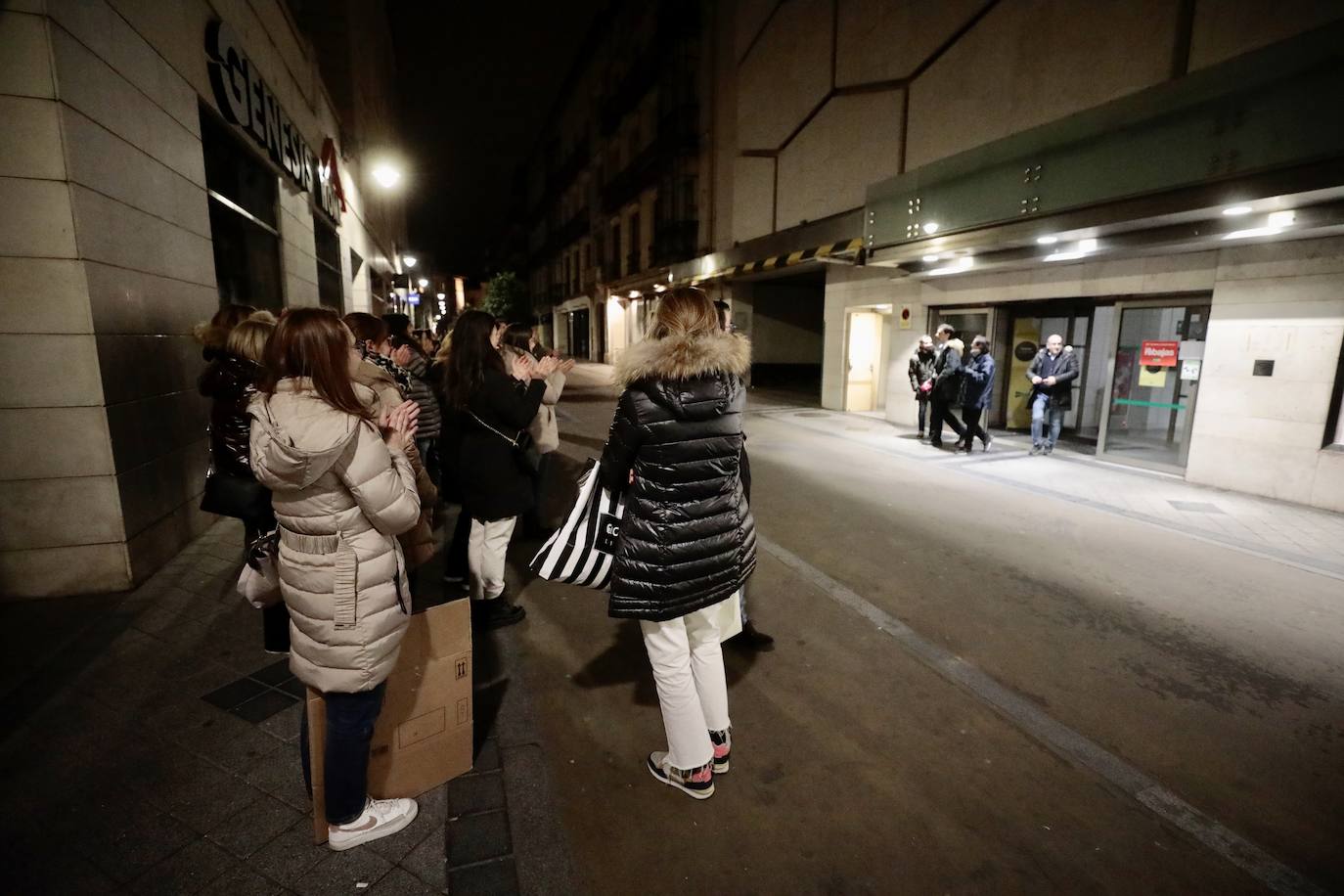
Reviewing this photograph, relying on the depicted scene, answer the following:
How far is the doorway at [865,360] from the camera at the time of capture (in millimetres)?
14344

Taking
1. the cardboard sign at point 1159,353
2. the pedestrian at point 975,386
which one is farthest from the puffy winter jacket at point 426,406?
the cardboard sign at point 1159,353

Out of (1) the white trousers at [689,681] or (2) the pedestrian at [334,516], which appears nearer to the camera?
(2) the pedestrian at [334,516]

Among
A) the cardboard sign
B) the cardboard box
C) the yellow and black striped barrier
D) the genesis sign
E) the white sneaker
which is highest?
the genesis sign

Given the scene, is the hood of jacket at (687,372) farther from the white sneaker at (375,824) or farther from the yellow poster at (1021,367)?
the yellow poster at (1021,367)

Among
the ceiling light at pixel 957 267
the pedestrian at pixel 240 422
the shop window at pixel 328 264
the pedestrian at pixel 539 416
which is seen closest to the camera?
the pedestrian at pixel 240 422

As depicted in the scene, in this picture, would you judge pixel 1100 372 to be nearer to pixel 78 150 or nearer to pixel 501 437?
pixel 501 437

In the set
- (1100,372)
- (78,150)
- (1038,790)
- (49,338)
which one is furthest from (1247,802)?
(1100,372)

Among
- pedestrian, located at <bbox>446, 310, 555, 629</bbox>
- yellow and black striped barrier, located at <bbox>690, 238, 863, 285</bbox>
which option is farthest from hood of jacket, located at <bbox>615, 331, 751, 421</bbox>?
yellow and black striped barrier, located at <bbox>690, 238, 863, 285</bbox>

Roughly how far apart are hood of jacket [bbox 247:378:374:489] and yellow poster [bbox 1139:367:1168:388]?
10046mm

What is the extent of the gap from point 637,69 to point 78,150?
25759mm

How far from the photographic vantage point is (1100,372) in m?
10.8

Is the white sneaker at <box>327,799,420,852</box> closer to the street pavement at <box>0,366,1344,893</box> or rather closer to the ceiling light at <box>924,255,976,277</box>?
the street pavement at <box>0,366,1344,893</box>

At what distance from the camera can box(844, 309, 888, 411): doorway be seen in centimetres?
1434

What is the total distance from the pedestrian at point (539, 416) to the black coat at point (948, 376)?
6364 millimetres
